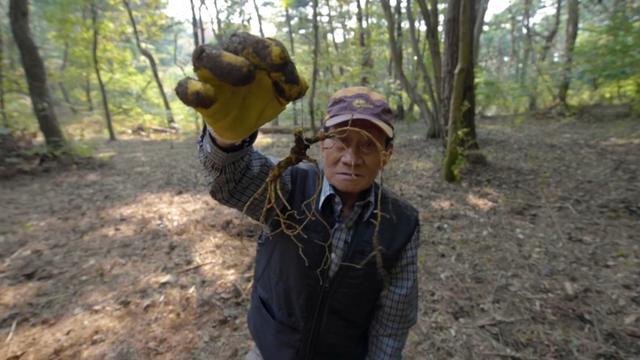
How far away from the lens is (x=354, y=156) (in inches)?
54.0

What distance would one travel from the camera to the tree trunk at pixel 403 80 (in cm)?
912

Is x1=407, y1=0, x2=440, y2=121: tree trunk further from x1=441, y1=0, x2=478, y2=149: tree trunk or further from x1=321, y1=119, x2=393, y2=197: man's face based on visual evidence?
x1=321, y1=119, x2=393, y2=197: man's face

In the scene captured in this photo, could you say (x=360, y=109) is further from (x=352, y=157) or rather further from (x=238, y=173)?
(x=238, y=173)

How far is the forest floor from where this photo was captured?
8.86 feet

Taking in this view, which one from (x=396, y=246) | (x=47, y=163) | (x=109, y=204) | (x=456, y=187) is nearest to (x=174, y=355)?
(x=396, y=246)

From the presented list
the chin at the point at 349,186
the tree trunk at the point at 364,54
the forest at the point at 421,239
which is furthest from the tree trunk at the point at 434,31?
the chin at the point at 349,186

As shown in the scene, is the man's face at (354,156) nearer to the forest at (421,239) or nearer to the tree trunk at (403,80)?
the forest at (421,239)

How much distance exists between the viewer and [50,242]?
423 centimetres

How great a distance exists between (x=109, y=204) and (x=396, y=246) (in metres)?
5.63

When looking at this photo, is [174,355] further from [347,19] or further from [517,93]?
[347,19]

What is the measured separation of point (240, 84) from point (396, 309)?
109 cm

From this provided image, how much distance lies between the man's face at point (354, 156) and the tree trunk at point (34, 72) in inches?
346

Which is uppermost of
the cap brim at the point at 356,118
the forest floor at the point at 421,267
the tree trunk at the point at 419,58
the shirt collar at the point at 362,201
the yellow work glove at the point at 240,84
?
the tree trunk at the point at 419,58

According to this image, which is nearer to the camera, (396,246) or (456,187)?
(396,246)
